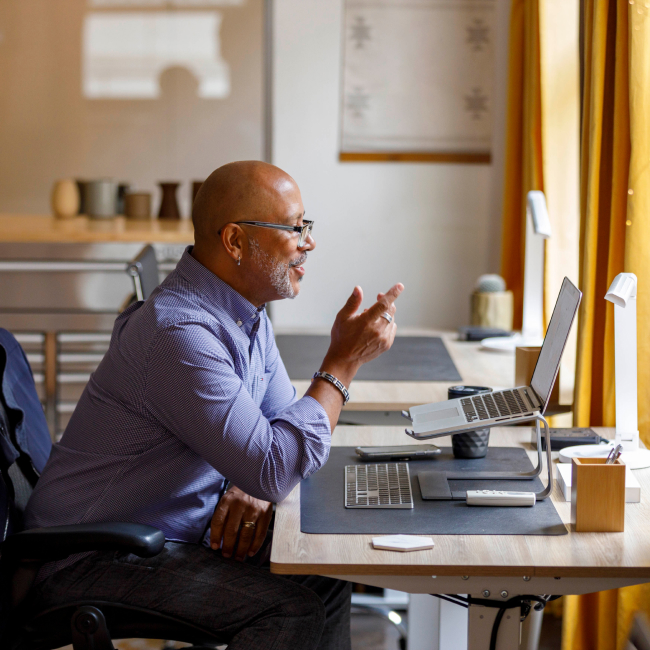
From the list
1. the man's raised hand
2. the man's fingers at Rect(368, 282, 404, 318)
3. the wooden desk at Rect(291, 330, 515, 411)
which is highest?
the man's fingers at Rect(368, 282, 404, 318)

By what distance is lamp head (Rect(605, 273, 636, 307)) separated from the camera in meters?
1.40

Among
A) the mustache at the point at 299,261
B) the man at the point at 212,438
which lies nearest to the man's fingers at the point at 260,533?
the man at the point at 212,438

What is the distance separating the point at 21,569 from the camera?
134cm

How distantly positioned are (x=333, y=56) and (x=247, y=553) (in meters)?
2.39

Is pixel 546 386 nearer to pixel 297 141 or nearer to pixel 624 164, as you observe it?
pixel 624 164

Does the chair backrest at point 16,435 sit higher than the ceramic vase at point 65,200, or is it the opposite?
the ceramic vase at point 65,200

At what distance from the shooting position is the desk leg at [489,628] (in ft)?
3.99

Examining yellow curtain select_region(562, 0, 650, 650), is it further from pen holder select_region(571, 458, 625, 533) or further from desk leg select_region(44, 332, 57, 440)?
desk leg select_region(44, 332, 57, 440)

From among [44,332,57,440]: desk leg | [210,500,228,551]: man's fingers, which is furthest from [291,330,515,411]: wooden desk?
[44,332,57,440]: desk leg

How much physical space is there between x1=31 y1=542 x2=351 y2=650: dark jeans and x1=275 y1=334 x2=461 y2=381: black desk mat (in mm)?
917

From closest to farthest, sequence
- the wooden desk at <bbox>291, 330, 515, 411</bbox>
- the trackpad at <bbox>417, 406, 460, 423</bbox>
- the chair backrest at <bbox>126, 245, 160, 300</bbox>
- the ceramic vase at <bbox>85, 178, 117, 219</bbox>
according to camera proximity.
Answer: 1. the trackpad at <bbox>417, 406, 460, 423</bbox>
2. the wooden desk at <bbox>291, 330, 515, 411</bbox>
3. the chair backrest at <bbox>126, 245, 160, 300</bbox>
4. the ceramic vase at <bbox>85, 178, 117, 219</bbox>

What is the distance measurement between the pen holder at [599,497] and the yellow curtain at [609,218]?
541mm

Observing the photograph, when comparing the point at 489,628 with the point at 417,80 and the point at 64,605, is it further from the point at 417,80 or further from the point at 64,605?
the point at 417,80

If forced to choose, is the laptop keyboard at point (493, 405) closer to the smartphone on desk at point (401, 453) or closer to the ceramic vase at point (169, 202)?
the smartphone on desk at point (401, 453)
